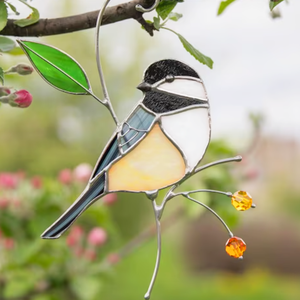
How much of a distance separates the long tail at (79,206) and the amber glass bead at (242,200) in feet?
0.48

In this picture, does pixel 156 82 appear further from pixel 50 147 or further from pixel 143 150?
pixel 50 147

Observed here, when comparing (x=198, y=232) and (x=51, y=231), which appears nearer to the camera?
(x=51, y=231)

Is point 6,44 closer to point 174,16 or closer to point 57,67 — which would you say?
point 57,67

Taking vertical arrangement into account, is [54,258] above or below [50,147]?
above

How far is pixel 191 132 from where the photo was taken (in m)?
0.55

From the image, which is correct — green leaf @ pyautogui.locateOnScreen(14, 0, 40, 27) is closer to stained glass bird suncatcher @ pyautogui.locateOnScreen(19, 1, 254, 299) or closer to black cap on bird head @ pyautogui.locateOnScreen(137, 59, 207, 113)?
stained glass bird suncatcher @ pyautogui.locateOnScreen(19, 1, 254, 299)

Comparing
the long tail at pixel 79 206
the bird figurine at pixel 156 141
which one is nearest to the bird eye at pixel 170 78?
the bird figurine at pixel 156 141

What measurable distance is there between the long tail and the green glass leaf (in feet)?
0.33

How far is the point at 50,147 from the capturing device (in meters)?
5.52

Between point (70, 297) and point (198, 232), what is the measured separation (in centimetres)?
409

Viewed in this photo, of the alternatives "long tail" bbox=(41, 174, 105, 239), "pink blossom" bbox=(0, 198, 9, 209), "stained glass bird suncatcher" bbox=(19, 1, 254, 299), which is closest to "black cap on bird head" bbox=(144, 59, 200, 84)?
"stained glass bird suncatcher" bbox=(19, 1, 254, 299)

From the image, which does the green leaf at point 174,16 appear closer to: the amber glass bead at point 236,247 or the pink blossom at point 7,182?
the amber glass bead at point 236,247

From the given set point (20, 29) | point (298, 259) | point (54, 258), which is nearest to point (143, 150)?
point (20, 29)

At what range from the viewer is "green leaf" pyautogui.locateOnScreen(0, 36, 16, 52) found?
584 mm
